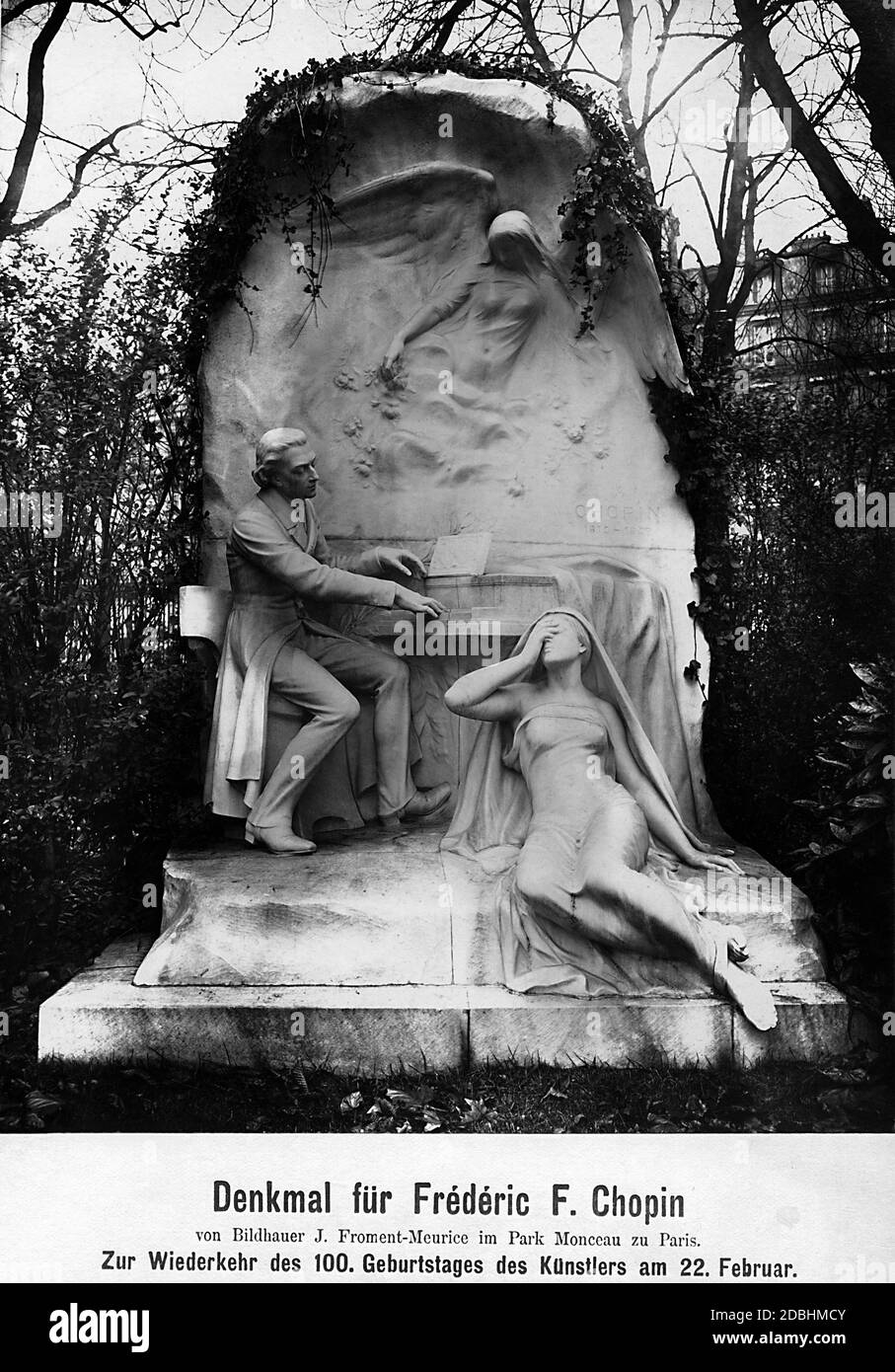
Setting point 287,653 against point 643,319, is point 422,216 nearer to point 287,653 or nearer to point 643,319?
point 643,319

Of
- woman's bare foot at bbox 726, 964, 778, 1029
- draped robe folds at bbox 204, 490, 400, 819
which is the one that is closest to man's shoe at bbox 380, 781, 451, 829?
draped robe folds at bbox 204, 490, 400, 819

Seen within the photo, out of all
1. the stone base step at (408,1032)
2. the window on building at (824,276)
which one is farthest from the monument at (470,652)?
the window on building at (824,276)

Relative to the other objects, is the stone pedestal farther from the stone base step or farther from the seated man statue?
the seated man statue

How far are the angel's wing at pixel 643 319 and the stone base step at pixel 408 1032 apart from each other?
3.02m

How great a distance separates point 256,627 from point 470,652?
3.09 ft

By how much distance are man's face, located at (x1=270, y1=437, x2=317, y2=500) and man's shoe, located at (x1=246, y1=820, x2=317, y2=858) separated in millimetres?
1414

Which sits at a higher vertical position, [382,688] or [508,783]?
[382,688]

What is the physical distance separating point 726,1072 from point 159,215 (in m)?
4.74

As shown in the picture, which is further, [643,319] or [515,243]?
[643,319]

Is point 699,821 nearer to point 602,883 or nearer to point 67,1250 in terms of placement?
point 602,883

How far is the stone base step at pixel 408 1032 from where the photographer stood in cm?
612

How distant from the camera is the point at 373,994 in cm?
623

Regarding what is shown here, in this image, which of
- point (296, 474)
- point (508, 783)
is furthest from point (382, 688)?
point (296, 474)

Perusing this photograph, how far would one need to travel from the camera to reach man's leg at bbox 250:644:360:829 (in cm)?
671
